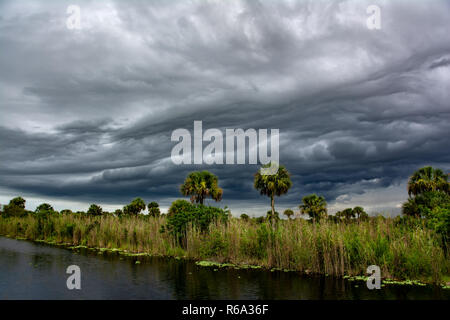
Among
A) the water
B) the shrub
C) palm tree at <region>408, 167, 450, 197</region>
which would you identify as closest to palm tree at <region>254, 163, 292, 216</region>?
palm tree at <region>408, 167, 450, 197</region>

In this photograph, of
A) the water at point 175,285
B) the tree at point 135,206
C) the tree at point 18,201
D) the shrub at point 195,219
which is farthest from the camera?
the tree at point 18,201

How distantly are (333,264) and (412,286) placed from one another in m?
3.16

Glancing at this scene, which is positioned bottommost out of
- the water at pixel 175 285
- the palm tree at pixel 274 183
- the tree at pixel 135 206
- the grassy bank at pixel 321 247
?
the water at pixel 175 285

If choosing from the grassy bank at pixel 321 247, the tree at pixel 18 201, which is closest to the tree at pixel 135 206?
the tree at pixel 18 201

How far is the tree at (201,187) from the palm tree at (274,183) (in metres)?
6.01

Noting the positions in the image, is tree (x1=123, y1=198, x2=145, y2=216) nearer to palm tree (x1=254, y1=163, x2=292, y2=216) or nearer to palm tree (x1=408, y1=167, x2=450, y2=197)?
palm tree (x1=254, y1=163, x2=292, y2=216)

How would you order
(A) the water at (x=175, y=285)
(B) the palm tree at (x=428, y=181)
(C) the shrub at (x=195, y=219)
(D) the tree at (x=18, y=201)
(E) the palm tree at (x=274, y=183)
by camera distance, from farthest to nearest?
(D) the tree at (x=18, y=201)
(E) the palm tree at (x=274, y=183)
(B) the palm tree at (x=428, y=181)
(C) the shrub at (x=195, y=219)
(A) the water at (x=175, y=285)

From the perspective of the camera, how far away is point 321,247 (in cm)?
1545

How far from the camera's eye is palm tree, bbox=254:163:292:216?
151 ft

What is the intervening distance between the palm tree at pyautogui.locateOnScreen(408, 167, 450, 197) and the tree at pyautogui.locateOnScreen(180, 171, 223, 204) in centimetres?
2396

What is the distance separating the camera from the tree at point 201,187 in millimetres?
48094

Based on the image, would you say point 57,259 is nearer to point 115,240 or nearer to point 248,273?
point 115,240

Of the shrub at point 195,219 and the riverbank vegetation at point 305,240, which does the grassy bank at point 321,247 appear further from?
the shrub at point 195,219
